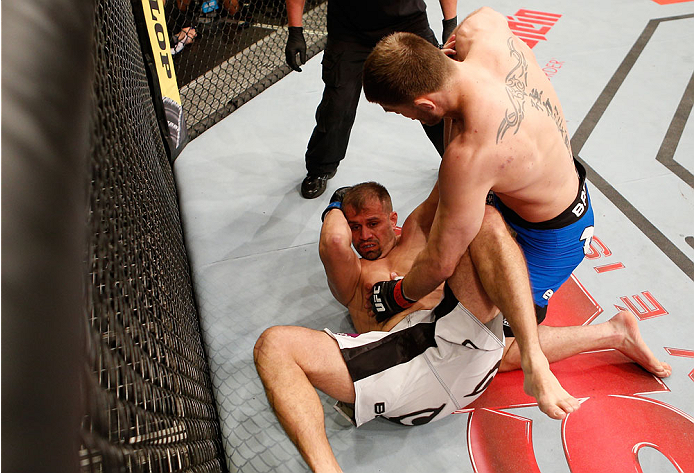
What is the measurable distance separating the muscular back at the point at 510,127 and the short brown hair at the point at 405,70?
0.33 feet

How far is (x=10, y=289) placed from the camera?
23 cm

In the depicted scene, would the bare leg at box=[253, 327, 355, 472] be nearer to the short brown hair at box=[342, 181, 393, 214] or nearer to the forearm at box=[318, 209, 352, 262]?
the forearm at box=[318, 209, 352, 262]

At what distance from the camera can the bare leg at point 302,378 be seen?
1.54m

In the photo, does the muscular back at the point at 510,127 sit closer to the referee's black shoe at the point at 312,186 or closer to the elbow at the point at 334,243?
the elbow at the point at 334,243

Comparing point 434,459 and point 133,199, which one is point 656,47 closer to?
point 434,459

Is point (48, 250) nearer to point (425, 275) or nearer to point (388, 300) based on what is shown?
point (425, 275)

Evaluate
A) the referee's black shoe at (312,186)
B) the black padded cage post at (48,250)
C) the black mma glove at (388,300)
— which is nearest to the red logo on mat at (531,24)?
the referee's black shoe at (312,186)

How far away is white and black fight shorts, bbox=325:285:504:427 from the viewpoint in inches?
62.7

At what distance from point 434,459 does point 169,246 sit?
1089 millimetres

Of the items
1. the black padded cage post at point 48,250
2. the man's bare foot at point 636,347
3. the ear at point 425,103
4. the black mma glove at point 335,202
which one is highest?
the black padded cage post at point 48,250

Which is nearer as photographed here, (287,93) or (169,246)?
(169,246)

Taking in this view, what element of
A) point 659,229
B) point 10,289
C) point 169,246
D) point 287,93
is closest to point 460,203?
point 169,246

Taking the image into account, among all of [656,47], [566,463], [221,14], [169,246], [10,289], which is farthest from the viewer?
[221,14]

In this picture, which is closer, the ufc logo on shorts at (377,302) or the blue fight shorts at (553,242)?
the blue fight shorts at (553,242)
